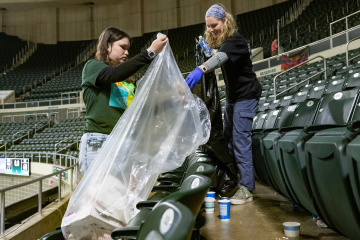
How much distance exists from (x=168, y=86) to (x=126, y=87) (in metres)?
0.19

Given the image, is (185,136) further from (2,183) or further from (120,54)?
(2,183)

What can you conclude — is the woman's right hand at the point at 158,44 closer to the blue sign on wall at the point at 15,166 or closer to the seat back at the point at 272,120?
the seat back at the point at 272,120

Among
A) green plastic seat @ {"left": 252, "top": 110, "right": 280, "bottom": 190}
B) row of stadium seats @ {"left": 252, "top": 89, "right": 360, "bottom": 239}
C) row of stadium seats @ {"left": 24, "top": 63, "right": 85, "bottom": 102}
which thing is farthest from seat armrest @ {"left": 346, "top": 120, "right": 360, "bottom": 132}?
row of stadium seats @ {"left": 24, "top": 63, "right": 85, "bottom": 102}

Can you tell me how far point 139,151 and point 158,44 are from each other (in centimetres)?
44

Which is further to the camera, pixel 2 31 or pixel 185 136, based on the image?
pixel 2 31

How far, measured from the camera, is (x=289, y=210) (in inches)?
60.6

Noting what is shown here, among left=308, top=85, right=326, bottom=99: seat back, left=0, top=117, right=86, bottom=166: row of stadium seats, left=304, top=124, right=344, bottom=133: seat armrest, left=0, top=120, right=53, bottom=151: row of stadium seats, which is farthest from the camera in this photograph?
left=0, top=120, right=53, bottom=151: row of stadium seats

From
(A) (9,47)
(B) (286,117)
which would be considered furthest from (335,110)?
(A) (9,47)

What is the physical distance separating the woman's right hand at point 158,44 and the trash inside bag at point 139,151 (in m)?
0.09

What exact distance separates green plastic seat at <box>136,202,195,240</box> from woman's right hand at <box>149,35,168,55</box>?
92cm

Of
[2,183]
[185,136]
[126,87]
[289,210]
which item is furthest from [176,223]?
[2,183]

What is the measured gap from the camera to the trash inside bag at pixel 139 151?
1066 millimetres

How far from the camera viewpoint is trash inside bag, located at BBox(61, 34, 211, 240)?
1066mm

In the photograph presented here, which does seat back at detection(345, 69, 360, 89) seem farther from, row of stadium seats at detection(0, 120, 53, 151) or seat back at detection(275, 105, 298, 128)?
row of stadium seats at detection(0, 120, 53, 151)
